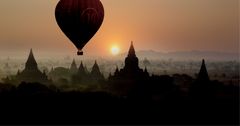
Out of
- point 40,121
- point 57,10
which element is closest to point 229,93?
point 40,121

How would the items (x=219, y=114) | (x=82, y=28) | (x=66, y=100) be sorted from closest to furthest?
(x=82, y=28)
(x=219, y=114)
(x=66, y=100)

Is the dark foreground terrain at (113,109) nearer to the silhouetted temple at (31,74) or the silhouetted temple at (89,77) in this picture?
the silhouetted temple at (31,74)

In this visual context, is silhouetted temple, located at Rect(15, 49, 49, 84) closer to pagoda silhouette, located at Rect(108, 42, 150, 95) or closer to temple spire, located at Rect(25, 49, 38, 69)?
temple spire, located at Rect(25, 49, 38, 69)

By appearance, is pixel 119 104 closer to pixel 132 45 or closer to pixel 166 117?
pixel 166 117

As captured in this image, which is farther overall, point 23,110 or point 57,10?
point 23,110

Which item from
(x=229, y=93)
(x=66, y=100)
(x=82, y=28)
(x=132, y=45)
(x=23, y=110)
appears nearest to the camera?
(x=82, y=28)

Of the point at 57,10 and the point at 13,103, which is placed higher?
the point at 57,10

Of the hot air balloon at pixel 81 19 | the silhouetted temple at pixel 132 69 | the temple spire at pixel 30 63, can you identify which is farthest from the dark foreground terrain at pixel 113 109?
the temple spire at pixel 30 63

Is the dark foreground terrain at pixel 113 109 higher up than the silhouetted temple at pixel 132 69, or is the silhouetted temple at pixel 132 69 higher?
the silhouetted temple at pixel 132 69
